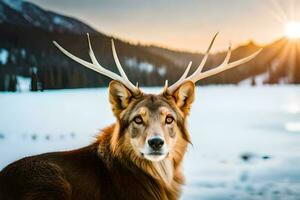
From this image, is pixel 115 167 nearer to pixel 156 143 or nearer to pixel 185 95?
pixel 156 143

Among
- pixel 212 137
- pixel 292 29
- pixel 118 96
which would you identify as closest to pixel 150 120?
pixel 118 96

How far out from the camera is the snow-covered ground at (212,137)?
4.67 m

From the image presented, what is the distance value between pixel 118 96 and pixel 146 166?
42 cm

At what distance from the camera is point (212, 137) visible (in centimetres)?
629

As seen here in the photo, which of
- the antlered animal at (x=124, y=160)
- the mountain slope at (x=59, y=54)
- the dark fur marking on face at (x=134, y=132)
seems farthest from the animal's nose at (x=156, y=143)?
the mountain slope at (x=59, y=54)

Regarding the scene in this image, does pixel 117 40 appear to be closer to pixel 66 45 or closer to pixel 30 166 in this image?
pixel 66 45

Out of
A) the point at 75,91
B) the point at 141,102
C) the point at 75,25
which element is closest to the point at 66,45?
the point at 75,25

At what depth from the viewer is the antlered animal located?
274 cm

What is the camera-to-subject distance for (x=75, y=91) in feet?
20.7

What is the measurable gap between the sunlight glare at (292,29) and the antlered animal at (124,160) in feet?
12.1

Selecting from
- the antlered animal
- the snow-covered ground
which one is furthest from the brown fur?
the snow-covered ground

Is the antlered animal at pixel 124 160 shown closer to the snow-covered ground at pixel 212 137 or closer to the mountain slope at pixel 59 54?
the snow-covered ground at pixel 212 137

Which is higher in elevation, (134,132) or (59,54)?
(59,54)

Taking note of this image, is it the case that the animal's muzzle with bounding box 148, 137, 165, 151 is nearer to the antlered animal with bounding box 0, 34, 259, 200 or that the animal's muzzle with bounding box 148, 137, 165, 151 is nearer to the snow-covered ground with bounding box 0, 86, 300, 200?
the antlered animal with bounding box 0, 34, 259, 200
